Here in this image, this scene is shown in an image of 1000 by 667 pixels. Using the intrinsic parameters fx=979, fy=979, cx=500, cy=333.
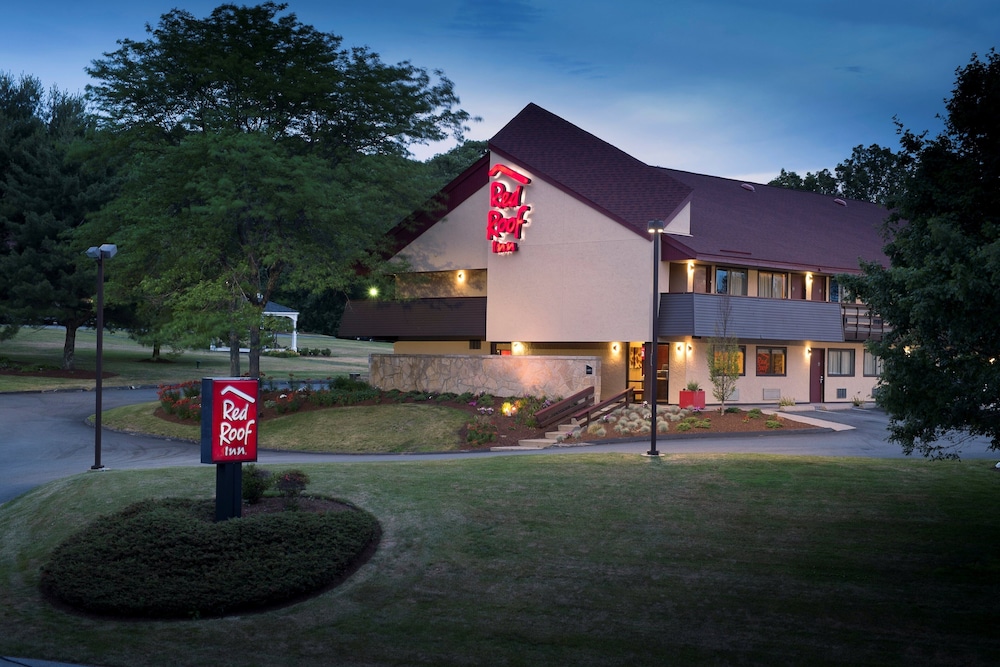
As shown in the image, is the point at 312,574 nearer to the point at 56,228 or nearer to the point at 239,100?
the point at 239,100

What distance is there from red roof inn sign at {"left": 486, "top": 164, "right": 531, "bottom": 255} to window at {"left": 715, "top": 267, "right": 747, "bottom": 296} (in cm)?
786

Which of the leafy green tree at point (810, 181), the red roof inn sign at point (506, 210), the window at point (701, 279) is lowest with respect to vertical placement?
the window at point (701, 279)

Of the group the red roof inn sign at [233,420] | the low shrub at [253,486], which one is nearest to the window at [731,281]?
the low shrub at [253,486]

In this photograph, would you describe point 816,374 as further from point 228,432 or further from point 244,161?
point 228,432

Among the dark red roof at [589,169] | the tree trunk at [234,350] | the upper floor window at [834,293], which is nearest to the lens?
the tree trunk at [234,350]

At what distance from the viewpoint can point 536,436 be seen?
30203 mm

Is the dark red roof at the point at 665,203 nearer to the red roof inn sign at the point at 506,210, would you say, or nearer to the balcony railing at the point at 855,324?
the red roof inn sign at the point at 506,210

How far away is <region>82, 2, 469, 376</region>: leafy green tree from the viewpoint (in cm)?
3388

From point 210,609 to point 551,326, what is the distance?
90.1 feet

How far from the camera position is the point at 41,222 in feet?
166

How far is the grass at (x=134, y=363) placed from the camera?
51562mm

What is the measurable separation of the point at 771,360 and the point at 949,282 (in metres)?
29.7

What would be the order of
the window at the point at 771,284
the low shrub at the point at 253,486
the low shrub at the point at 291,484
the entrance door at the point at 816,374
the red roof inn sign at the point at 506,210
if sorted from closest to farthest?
the low shrub at the point at 253,486 → the low shrub at the point at 291,484 → the red roof inn sign at the point at 506,210 → the window at the point at 771,284 → the entrance door at the point at 816,374

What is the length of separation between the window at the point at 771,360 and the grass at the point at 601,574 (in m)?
21.0
